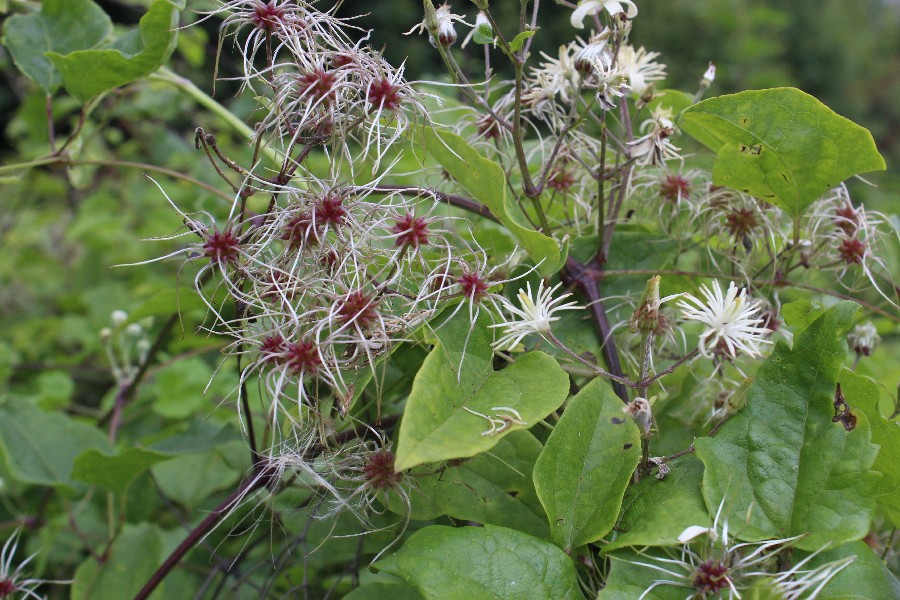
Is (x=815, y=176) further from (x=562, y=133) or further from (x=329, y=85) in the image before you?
(x=329, y=85)

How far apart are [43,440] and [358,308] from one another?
0.55m

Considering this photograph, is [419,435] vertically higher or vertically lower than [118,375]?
higher

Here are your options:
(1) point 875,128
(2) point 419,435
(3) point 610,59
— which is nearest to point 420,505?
(2) point 419,435

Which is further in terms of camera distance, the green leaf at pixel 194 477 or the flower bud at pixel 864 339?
the green leaf at pixel 194 477

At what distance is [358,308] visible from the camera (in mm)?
454

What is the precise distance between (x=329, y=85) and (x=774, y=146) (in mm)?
308

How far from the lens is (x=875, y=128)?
5285 millimetres

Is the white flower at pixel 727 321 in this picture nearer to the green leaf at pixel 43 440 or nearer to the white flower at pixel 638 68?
the white flower at pixel 638 68

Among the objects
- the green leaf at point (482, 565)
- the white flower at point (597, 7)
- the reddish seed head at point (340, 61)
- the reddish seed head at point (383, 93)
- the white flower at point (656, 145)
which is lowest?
the green leaf at point (482, 565)

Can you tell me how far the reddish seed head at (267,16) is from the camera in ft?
1.62

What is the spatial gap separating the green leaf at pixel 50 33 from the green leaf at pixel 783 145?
0.64 meters

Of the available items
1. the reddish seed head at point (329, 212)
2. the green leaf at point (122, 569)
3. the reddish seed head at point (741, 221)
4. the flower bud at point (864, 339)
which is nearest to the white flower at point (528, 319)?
the reddish seed head at point (329, 212)

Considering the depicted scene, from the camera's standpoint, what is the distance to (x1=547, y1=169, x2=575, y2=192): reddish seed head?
63cm

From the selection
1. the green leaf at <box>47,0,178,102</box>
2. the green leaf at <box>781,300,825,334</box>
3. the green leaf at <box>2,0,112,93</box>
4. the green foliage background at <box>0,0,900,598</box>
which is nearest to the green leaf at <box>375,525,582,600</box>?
the green foliage background at <box>0,0,900,598</box>
